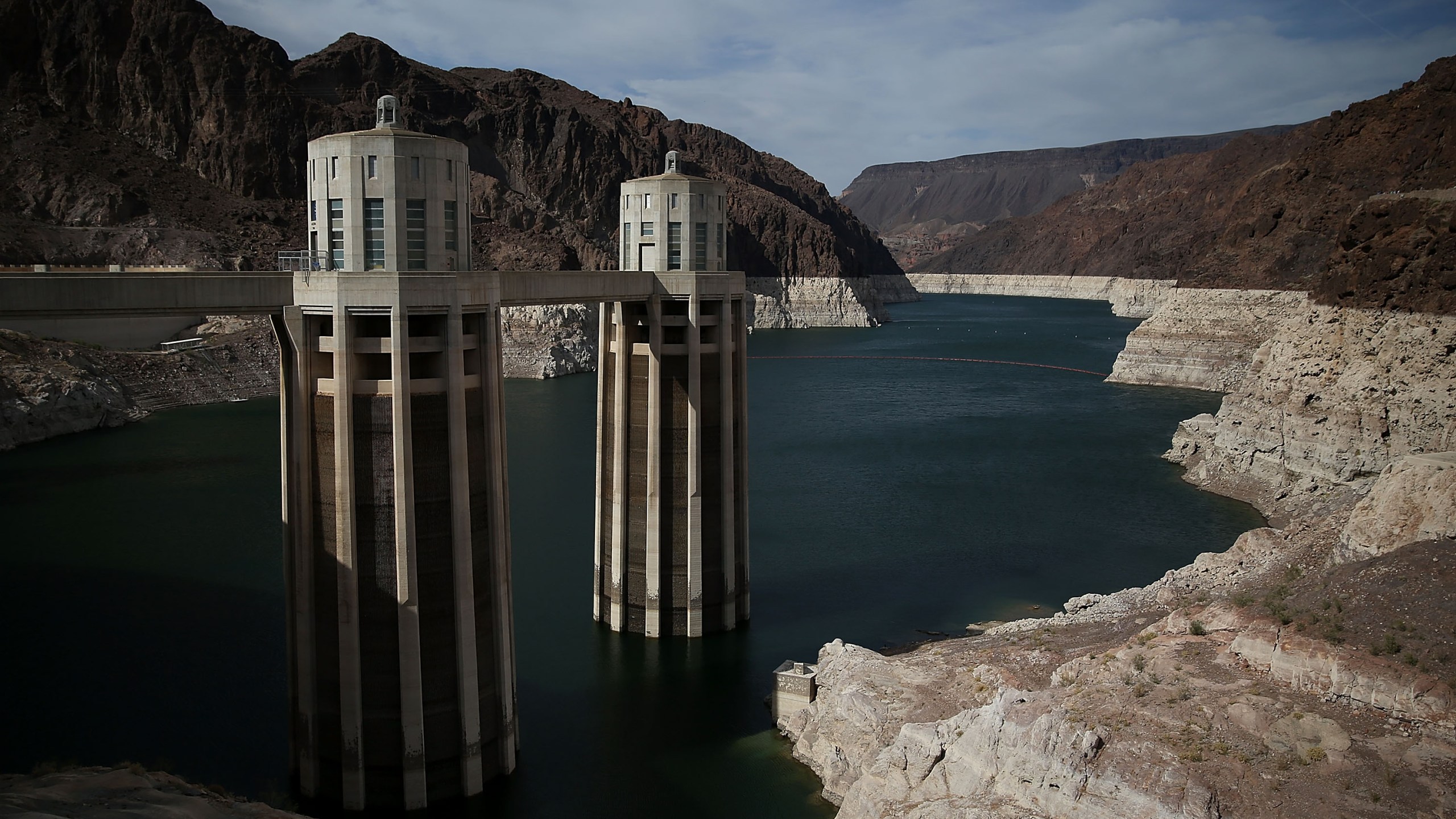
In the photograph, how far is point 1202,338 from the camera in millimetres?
89750

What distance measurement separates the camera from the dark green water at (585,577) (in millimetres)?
22969

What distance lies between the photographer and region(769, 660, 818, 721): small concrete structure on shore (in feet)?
74.0

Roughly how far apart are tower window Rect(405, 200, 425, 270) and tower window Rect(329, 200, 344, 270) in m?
1.07

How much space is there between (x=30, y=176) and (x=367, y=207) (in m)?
101

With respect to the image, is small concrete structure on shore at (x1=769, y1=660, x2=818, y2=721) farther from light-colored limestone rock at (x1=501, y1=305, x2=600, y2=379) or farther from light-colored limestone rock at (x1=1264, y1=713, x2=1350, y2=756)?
light-colored limestone rock at (x1=501, y1=305, x2=600, y2=379)

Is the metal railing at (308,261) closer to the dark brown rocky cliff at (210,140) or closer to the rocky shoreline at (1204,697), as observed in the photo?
the rocky shoreline at (1204,697)

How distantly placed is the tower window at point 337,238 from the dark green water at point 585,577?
956 centimetres

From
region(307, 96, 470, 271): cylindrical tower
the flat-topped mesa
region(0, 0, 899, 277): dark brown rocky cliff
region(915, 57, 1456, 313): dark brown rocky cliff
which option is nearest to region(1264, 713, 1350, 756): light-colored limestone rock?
region(307, 96, 470, 271): cylindrical tower

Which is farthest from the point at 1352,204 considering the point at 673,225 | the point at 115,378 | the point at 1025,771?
the point at 115,378

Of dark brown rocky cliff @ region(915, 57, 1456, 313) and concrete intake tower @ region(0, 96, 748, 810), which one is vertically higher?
dark brown rocky cliff @ region(915, 57, 1456, 313)

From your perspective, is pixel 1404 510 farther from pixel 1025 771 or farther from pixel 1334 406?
pixel 1334 406

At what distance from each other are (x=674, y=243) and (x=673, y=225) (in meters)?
0.46

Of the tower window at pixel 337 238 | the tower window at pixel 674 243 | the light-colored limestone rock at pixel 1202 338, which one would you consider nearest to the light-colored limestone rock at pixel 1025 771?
the tower window at pixel 337 238

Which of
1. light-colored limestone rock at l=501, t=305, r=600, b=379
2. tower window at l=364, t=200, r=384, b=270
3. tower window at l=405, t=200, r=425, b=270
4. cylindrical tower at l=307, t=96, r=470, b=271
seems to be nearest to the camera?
cylindrical tower at l=307, t=96, r=470, b=271
